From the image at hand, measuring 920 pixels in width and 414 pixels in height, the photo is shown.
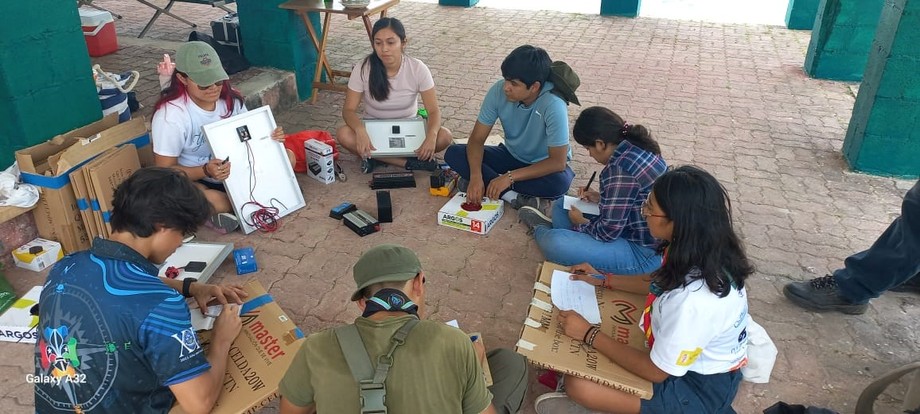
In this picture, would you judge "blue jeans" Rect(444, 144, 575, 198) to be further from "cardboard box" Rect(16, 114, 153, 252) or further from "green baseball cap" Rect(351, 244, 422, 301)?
"green baseball cap" Rect(351, 244, 422, 301)

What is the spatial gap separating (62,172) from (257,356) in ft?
6.03

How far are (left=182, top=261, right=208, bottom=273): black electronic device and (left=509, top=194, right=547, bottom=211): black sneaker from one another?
2.01m

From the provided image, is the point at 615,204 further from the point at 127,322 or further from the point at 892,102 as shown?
the point at 892,102

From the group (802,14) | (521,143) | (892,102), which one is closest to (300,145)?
(521,143)

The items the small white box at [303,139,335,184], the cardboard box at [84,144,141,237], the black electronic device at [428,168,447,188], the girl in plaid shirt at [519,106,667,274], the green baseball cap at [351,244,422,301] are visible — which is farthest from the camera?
the small white box at [303,139,335,184]

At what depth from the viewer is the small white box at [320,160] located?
4.57 meters

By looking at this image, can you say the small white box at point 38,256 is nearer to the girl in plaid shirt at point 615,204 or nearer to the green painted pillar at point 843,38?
the girl in plaid shirt at point 615,204

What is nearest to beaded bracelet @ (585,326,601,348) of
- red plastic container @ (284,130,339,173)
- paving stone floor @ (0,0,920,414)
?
paving stone floor @ (0,0,920,414)

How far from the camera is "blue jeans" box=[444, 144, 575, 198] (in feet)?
13.7

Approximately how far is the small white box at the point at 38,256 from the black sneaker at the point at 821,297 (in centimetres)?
416

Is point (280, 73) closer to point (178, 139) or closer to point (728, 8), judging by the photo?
point (178, 139)

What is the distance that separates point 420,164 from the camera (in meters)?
4.85

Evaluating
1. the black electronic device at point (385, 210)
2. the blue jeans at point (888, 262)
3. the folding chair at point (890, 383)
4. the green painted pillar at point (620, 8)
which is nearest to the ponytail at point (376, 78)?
the black electronic device at point (385, 210)

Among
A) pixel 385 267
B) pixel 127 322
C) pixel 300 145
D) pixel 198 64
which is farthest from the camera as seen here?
pixel 300 145
